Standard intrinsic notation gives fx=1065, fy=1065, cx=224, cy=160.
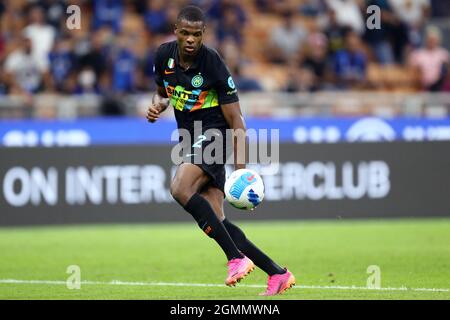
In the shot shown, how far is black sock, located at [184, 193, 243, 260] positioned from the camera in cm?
900

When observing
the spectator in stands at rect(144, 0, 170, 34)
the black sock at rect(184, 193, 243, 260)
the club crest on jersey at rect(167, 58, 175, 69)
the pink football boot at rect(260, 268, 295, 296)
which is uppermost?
the spectator in stands at rect(144, 0, 170, 34)

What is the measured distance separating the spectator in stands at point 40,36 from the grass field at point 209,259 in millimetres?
4114

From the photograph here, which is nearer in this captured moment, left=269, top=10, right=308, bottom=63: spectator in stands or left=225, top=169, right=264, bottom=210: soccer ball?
left=225, top=169, right=264, bottom=210: soccer ball

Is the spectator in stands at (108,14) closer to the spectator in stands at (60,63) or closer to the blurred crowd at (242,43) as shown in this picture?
the blurred crowd at (242,43)

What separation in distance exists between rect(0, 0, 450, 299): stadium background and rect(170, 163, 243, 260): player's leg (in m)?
4.21

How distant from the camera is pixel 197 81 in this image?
921 cm

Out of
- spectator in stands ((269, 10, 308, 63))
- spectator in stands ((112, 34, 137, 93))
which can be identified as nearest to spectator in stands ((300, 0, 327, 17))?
spectator in stands ((269, 10, 308, 63))

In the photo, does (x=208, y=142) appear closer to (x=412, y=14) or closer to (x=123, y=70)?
(x=123, y=70)

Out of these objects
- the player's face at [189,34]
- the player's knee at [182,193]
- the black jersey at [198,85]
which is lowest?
the player's knee at [182,193]

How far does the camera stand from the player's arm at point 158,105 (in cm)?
933

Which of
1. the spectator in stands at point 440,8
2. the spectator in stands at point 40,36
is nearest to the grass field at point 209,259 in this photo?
the spectator in stands at point 40,36

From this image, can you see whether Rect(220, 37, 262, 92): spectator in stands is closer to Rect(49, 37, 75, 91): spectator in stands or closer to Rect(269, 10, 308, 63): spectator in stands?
Rect(269, 10, 308, 63): spectator in stands

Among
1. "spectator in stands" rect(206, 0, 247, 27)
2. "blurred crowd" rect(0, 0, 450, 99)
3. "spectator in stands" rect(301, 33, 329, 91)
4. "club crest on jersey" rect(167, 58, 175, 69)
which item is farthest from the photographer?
"spectator in stands" rect(206, 0, 247, 27)

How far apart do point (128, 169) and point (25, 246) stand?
10.2 feet
